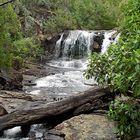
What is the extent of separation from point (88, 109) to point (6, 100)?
10.6ft

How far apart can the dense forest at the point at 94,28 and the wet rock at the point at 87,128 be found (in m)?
0.71

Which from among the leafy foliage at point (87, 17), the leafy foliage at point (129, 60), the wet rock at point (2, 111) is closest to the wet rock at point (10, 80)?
the wet rock at point (2, 111)

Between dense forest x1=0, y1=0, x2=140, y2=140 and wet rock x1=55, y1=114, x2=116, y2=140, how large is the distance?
2.34 ft

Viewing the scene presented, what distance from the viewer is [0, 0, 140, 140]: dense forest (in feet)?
22.5

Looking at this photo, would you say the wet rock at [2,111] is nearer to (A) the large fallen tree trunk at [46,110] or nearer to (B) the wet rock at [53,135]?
(A) the large fallen tree trunk at [46,110]

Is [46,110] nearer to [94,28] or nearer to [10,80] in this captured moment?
[10,80]

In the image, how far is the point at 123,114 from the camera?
25.7 ft

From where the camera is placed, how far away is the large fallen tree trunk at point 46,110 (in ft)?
31.4

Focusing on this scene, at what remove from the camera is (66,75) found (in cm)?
2091

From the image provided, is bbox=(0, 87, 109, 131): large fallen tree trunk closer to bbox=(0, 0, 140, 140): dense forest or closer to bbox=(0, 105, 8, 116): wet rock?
bbox=(0, 0, 140, 140): dense forest

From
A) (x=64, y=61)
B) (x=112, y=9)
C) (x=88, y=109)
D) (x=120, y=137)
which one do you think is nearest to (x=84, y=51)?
(x=64, y=61)

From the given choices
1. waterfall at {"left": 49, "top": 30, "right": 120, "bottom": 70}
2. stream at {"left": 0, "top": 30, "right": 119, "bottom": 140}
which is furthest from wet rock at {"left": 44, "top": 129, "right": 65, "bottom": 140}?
waterfall at {"left": 49, "top": 30, "right": 120, "bottom": 70}

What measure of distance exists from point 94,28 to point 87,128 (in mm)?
23349

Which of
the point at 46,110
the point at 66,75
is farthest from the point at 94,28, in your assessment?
the point at 46,110
